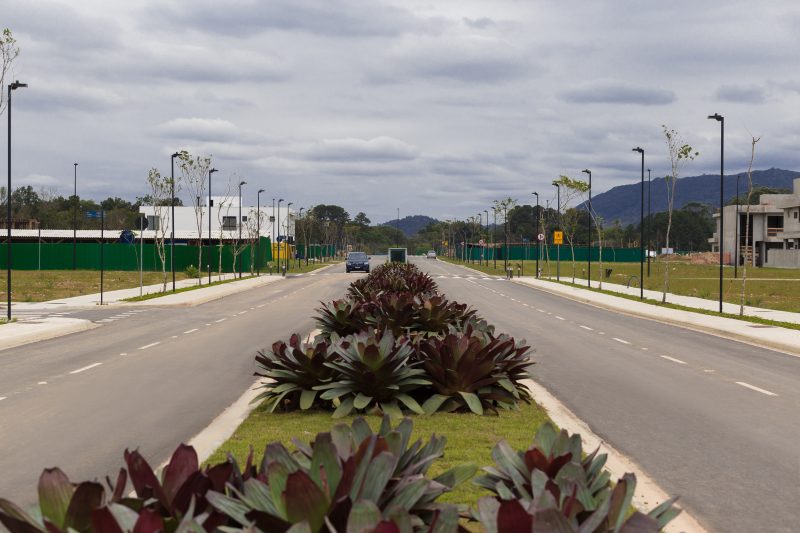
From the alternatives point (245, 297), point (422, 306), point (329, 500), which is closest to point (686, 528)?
point (329, 500)

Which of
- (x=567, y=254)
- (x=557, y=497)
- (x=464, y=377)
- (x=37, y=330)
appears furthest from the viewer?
(x=567, y=254)

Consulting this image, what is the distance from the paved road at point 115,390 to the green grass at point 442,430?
844 mm

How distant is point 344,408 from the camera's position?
434 inches

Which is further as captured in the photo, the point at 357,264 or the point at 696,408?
the point at 357,264

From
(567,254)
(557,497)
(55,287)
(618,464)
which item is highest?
(557,497)

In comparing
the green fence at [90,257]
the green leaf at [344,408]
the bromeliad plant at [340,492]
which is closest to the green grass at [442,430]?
the green leaf at [344,408]

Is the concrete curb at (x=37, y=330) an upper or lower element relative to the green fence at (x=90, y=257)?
lower

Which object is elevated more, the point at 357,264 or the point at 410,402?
the point at 357,264

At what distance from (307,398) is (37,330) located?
15.0 meters

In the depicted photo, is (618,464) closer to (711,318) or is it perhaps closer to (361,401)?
(361,401)

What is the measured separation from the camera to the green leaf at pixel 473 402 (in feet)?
36.7

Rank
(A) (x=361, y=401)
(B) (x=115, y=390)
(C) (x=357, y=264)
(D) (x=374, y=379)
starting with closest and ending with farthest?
(A) (x=361, y=401) → (D) (x=374, y=379) → (B) (x=115, y=390) → (C) (x=357, y=264)

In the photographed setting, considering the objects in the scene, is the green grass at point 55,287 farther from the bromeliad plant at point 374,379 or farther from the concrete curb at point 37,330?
the bromeliad plant at point 374,379

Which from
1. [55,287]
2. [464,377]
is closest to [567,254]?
[55,287]
